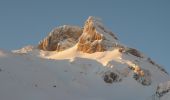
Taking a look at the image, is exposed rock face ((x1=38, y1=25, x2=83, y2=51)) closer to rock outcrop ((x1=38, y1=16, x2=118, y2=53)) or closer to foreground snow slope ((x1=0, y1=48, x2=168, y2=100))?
rock outcrop ((x1=38, y1=16, x2=118, y2=53))

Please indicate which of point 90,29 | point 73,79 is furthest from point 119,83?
point 90,29

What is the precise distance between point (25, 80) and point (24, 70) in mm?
3081

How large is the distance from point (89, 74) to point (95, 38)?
60.3ft

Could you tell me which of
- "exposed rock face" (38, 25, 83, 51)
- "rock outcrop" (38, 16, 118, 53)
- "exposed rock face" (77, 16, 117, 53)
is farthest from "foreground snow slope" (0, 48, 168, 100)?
"exposed rock face" (38, 25, 83, 51)

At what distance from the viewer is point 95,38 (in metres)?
69.6

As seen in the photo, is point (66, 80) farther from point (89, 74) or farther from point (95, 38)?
point (95, 38)

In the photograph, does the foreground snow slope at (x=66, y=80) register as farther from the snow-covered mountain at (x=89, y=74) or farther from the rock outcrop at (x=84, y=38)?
the rock outcrop at (x=84, y=38)

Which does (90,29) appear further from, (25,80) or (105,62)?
(25,80)

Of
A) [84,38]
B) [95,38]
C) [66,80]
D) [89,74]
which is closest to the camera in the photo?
[66,80]

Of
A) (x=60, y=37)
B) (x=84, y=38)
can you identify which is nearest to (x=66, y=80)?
(x=84, y=38)

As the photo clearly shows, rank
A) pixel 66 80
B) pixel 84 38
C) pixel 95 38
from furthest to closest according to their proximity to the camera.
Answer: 1. pixel 84 38
2. pixel 95 38
3. pixel 66 80

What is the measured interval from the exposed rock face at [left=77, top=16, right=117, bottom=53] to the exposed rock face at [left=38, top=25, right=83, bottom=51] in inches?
221

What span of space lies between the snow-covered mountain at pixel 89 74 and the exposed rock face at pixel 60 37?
8737 mm

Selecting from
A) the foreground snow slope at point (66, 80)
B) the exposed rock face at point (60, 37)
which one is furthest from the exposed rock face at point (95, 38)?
the foreground snow slope at point (66, 80)
